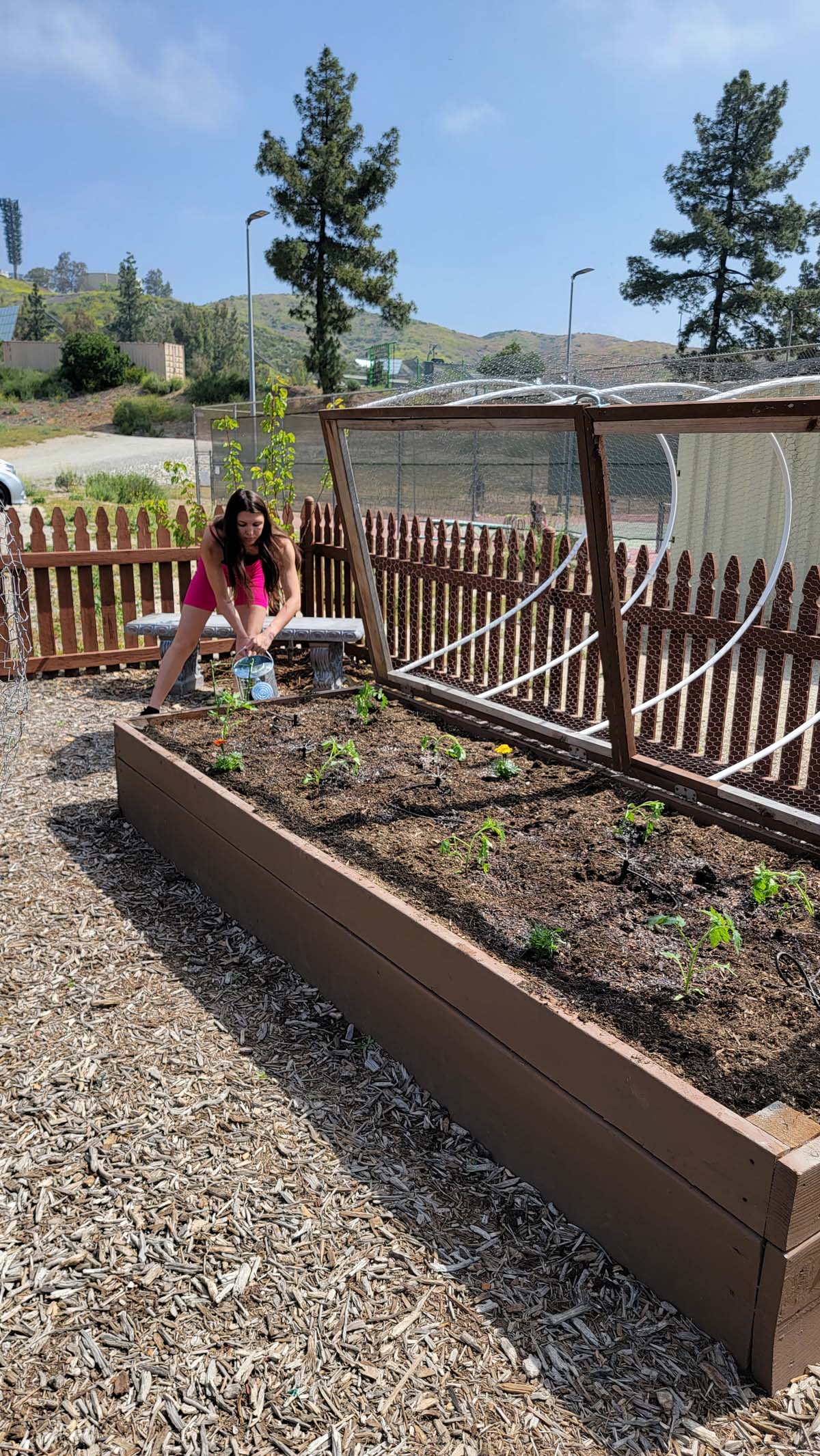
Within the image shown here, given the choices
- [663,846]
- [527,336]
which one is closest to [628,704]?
[663,846]

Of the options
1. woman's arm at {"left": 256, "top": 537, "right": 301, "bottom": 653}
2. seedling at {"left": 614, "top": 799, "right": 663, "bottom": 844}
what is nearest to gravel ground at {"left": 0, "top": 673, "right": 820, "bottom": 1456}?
seedling at {"left": 614, "top": 799, "right": 663, "bottom": 844}

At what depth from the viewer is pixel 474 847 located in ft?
11.1

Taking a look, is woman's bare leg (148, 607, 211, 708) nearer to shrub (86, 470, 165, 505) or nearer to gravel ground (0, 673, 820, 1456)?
gravel ground (0, 673, 820, 1456)

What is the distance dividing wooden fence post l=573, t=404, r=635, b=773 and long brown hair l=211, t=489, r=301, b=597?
193 cm

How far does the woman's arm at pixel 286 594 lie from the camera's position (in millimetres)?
5082

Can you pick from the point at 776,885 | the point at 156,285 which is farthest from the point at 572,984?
the point at 156,285

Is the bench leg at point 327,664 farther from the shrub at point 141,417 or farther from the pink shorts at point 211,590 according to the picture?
the shrub at point 141,417

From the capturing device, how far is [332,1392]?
6.15 ft

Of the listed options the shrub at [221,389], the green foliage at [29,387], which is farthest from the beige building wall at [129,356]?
the shrub at [221,389]

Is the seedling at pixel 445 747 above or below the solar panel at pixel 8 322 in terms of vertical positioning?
below

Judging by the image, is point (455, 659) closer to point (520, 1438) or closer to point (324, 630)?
point (324, 630)

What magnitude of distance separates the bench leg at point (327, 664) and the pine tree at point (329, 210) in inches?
1444

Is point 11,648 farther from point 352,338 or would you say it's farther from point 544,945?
point 352,338

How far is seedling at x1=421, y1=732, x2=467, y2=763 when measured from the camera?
4.23 m
